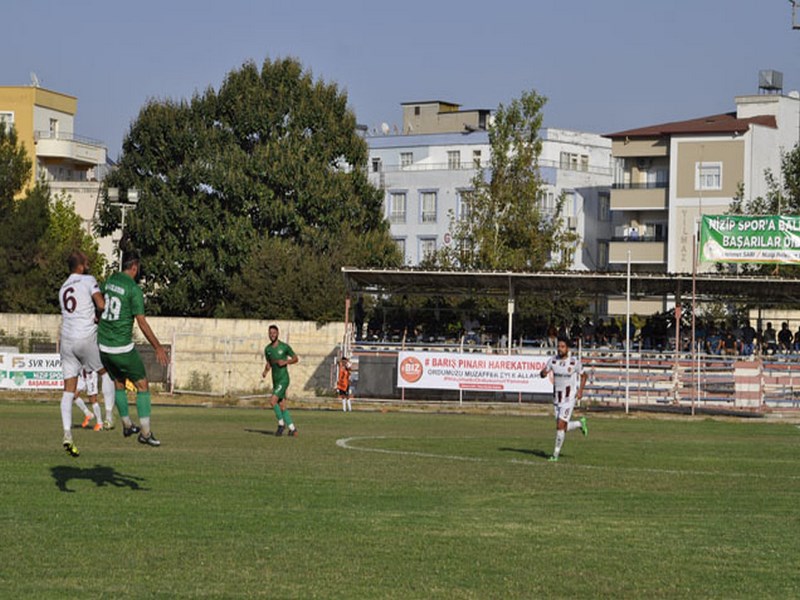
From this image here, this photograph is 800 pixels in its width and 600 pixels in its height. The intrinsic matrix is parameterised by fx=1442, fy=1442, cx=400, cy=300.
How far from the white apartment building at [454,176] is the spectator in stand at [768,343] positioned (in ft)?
148

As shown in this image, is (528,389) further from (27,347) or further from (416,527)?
(416,527)

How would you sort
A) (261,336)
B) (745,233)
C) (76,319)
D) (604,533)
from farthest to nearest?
1. (261,336)
2. (745,233)
3. (76,319)
4. (604,533)

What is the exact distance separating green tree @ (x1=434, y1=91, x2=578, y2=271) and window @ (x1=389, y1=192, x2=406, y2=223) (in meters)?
40.6

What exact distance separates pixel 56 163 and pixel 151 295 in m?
36.5

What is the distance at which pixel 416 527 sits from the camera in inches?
535

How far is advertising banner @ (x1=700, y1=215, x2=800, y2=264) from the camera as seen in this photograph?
5025 centimetres

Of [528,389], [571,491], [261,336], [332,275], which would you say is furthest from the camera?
[332,275]

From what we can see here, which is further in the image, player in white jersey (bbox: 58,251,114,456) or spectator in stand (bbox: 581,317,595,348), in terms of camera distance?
spectator in stand (bbox: 581,317,595,348)

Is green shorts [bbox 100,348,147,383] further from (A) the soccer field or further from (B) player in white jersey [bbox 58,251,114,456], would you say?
(A) the soccer field

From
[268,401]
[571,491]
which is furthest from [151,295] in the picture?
[571,491]

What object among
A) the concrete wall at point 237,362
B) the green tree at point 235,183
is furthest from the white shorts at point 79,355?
the green tree at point 235,183


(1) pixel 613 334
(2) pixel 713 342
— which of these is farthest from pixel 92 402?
(1) pixel 613 334

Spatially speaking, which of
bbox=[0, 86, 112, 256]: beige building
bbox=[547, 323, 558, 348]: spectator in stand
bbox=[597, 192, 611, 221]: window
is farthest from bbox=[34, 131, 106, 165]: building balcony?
bbox=[547, 323, 558, 348]: spectator in stand

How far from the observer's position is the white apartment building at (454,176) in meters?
106
